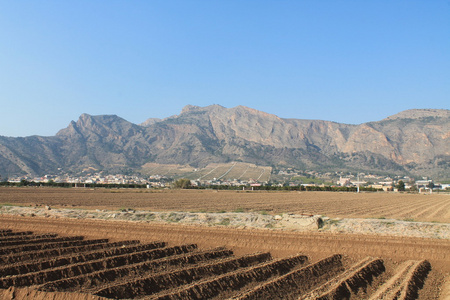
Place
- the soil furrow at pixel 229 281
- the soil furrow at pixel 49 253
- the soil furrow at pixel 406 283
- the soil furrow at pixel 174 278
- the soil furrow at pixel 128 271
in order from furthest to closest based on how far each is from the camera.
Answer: the soil furrow at pixel 49 253
the soil furrow at pixel 406 283
the soil furrow at pixel 128 271
the soil furrow at pixel 174 278
the soil furrow at pixel 229 281

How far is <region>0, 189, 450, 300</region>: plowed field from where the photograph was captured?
10859mm

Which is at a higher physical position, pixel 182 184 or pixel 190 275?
pixel 190 275

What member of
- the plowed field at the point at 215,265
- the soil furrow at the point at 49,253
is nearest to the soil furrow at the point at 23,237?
the plowed field at the point at 215,265

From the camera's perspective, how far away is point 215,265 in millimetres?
13797

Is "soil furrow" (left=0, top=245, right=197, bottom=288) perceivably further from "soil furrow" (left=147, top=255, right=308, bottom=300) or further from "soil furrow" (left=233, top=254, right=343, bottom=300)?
"soil furrow" (left=233, top=254, right=343, bottom=300)

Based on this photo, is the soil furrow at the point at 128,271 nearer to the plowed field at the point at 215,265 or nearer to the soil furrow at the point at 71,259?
the plowed field at the point at 215,265

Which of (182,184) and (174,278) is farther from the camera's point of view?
(182,184)

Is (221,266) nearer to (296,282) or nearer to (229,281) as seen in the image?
(229,281)

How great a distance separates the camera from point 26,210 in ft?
113

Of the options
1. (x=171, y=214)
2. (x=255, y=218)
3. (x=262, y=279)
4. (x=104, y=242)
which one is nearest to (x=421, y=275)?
(x=262, y=279)

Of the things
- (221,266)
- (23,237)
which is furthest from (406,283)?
(23,237)

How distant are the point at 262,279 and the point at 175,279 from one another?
264cm

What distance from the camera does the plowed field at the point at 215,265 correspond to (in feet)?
35.6

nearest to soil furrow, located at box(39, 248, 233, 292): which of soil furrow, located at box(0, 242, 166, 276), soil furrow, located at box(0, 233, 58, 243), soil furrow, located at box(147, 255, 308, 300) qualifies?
soil furrow, located at box(147, 255, 308, 300)
